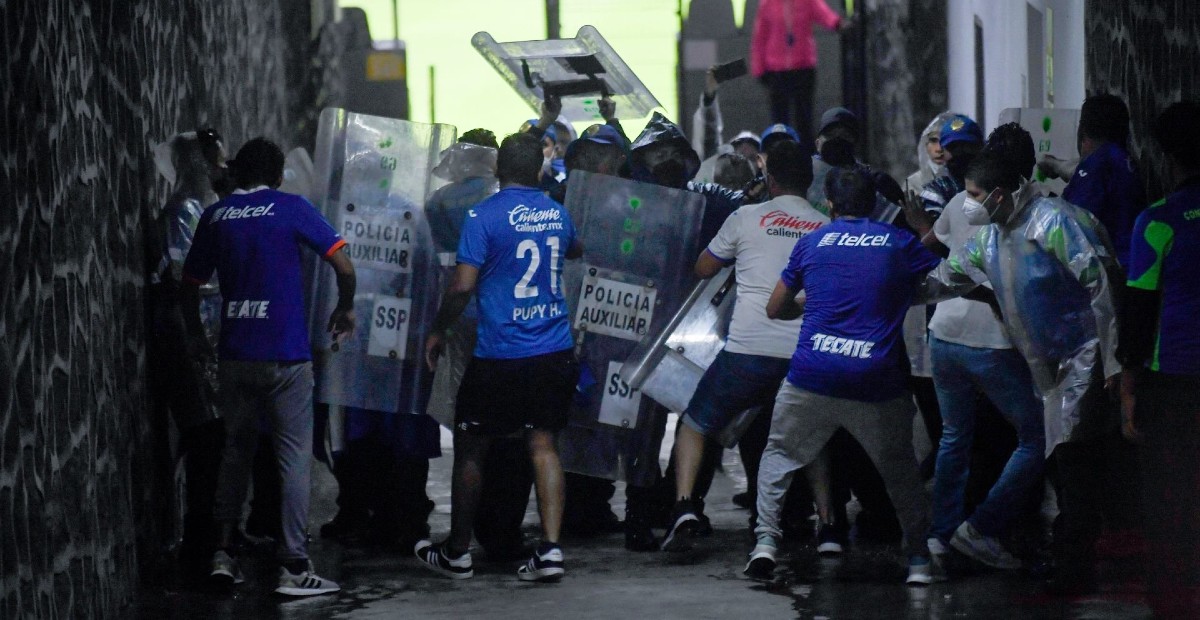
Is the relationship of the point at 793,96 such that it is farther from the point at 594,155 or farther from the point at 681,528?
the point at 681,528

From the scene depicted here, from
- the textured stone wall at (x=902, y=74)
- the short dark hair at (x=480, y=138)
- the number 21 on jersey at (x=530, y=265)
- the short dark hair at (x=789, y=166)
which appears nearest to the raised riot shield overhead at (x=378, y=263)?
the short dark hair at (x=480, y=138)

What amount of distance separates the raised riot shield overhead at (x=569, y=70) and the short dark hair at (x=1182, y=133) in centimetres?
351

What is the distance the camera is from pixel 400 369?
8.32 meters

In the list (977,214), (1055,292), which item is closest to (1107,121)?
(977,214)

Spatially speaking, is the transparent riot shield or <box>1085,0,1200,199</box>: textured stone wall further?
the transparent riot shield

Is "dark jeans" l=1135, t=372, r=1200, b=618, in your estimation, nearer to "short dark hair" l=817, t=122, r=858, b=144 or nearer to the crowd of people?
the crowd of people

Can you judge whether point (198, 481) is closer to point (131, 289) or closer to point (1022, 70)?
point (131, 289)

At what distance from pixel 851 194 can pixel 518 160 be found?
1373 millimetres

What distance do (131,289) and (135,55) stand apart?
0.99 meters

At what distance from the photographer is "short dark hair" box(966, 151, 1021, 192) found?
22.9 feet

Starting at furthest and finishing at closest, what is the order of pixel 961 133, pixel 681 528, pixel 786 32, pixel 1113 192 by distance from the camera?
1. pixel 786 32
2. pixel 961 133
3. pixel 681 528
4. pixel 1113 192

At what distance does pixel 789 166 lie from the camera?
798cm

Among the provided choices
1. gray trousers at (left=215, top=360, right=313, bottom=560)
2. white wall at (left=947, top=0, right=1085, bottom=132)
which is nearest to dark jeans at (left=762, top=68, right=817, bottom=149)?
white wall at (left=947, top=0, right=1085, bottom=132)

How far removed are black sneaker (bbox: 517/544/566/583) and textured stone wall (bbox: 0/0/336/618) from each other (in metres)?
1.56
